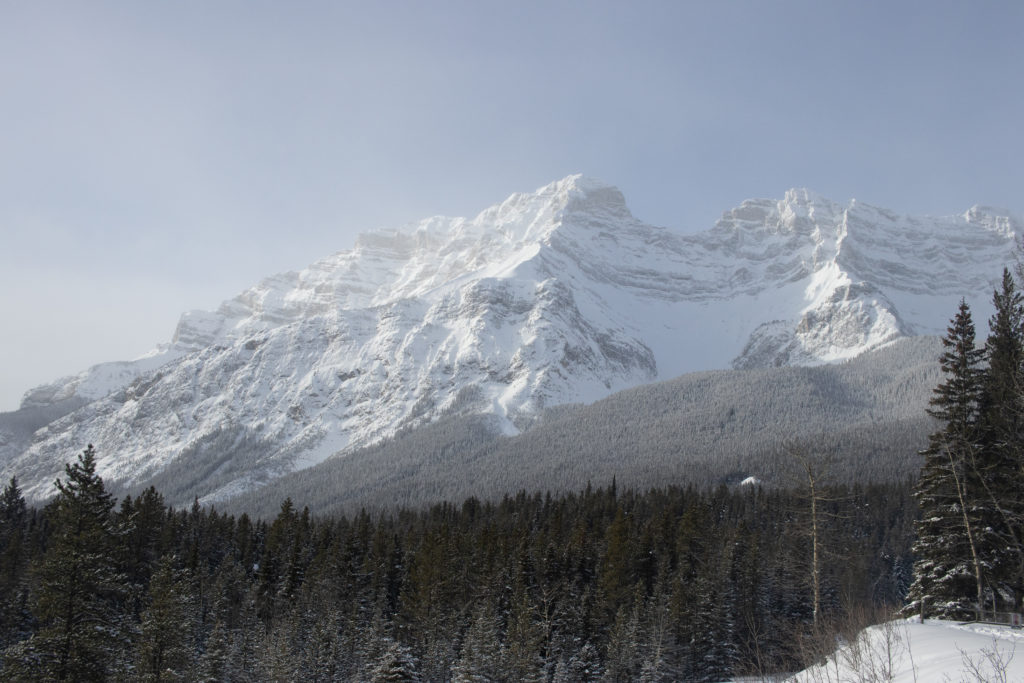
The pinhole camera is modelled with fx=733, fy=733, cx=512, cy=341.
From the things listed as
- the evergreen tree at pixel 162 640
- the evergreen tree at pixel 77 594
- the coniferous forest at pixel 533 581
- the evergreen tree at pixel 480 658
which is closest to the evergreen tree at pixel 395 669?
the coniferous forest at pixel 533 581

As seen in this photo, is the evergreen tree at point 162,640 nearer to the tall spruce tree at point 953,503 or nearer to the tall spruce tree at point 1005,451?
the tall spruce tree at point 953,503

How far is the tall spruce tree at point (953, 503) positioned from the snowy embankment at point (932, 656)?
7.06 metres

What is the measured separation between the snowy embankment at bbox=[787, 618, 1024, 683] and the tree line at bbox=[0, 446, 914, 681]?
578 centimetres

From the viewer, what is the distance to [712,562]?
207 ft

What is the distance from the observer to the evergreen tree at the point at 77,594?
25938 mm

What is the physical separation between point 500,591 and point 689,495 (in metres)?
42.4

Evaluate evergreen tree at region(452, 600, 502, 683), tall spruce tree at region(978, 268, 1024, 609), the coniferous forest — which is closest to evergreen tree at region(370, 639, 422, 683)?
the coniferous forest

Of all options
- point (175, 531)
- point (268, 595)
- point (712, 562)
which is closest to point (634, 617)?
point (712, 562)

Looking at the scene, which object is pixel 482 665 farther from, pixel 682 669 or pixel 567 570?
pixel 567 570

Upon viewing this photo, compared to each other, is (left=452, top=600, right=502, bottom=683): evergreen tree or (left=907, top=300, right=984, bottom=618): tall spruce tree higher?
(left=907, top=300, right=984, bottom=618): tall spruce tree

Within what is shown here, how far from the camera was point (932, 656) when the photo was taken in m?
20.2

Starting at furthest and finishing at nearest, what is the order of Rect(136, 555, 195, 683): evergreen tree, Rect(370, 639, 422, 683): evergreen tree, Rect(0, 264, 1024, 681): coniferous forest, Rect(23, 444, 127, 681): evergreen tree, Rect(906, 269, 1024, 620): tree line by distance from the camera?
Rect(370, 639, 422, 683): evergreen tree < Rect(136, 555, 195, 683): evergreen tree < Rect(906, 269, 1024, 620): tree line < Rect(0, 264, 1024, 681): coniferous forest < Rect(23, 444, 127, 681): evergreen tree

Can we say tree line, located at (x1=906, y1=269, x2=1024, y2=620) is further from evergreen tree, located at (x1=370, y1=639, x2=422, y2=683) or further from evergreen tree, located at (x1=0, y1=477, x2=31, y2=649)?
evergreen tree, located at (x1=0, y1=477, x2=31, y2=649)

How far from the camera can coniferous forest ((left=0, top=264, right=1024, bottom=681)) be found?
2995 cm
